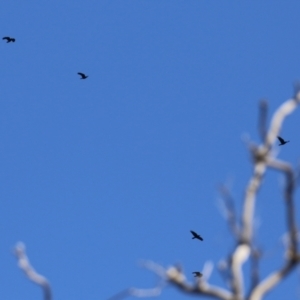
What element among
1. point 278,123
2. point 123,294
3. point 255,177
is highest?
point 278,123

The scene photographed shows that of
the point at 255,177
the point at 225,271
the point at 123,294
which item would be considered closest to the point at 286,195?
the point at 255,177

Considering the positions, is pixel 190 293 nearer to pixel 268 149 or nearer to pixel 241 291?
pixel 241 291

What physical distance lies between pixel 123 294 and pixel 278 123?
8.26 ft

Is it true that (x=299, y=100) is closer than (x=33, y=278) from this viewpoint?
No

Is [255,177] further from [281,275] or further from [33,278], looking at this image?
[33,278]

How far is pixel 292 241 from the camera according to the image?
349 inches

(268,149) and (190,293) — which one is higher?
(268,149)

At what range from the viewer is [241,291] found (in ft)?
29.1

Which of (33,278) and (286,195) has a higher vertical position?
(286,195)

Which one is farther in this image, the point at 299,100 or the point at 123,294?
the point at 299,100

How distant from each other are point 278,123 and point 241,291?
6.24 feet

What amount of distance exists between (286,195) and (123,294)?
6.65ft

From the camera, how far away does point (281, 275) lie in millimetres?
8977

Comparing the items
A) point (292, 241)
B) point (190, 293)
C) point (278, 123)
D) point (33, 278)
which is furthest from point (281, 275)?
point (33, 278)
